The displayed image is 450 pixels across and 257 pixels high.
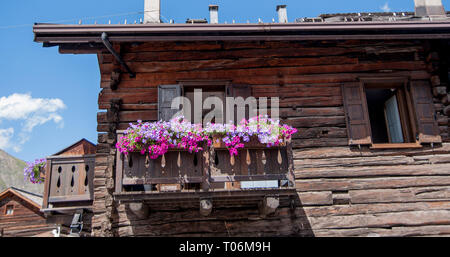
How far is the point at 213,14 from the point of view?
394 inches

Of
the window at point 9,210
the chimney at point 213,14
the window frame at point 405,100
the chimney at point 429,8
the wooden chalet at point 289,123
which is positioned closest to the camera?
the wooden chalet at point 289,123

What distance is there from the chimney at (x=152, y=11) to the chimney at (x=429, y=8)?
19.3 ft

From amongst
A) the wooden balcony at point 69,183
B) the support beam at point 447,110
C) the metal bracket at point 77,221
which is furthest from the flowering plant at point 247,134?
the support beam at point 447,110

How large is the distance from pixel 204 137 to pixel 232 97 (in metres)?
1.62

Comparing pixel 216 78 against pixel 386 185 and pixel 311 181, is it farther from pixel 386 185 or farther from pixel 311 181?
pixel 386 185

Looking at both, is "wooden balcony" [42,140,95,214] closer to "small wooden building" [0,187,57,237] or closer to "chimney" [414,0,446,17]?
"chimney" [414,0,446,17]

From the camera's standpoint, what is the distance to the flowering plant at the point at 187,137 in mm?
6383

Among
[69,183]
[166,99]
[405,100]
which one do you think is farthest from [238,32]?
[69,183]

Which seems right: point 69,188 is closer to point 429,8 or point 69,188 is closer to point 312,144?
point 312,144

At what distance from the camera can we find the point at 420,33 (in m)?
7.67

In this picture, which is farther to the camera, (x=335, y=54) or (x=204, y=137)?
(x=335, y=54)

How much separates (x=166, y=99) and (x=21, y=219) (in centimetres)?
1900

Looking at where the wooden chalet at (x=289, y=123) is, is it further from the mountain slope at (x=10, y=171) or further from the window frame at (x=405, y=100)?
the mountain slope at (x=10, y=171)

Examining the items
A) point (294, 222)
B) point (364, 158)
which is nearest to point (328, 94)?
point (364, 158)
